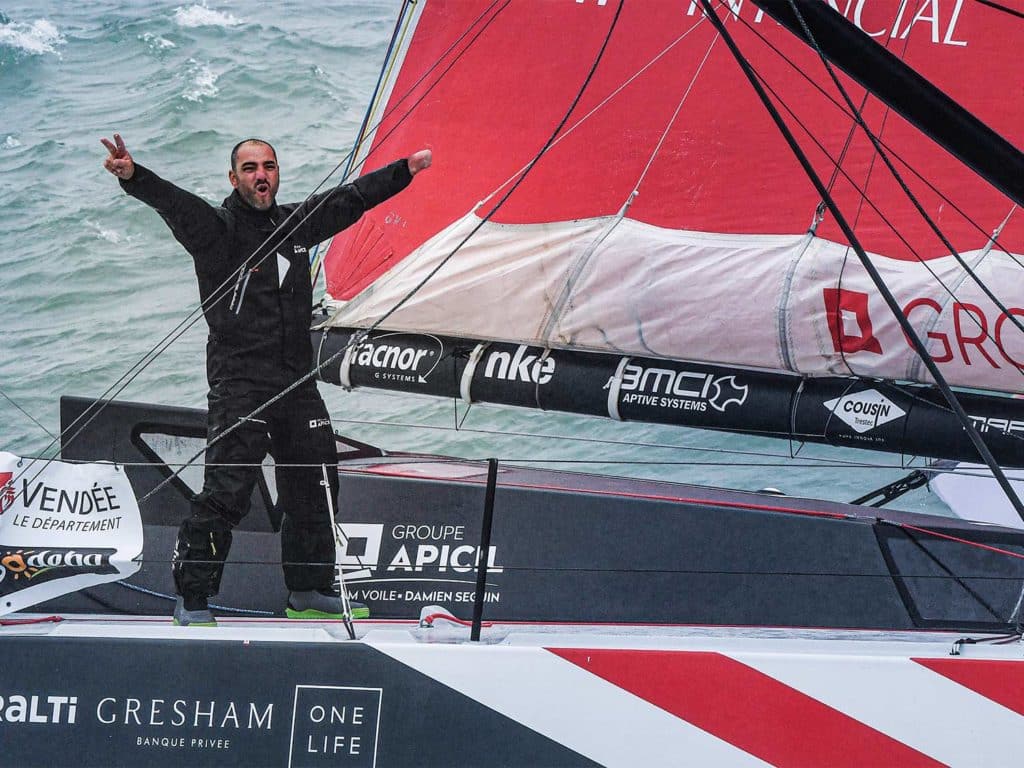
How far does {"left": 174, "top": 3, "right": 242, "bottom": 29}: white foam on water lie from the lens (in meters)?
11.2

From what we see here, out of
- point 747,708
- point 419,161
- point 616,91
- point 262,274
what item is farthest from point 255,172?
point 747,708

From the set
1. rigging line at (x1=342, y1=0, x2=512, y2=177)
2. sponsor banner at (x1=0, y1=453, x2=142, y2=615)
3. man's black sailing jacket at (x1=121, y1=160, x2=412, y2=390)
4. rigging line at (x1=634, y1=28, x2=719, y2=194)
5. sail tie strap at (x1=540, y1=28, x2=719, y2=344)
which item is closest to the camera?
man's black sailing jacket at (x1=121, y1=160, x2=412, y2=390)

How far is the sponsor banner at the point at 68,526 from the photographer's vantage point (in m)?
2.96

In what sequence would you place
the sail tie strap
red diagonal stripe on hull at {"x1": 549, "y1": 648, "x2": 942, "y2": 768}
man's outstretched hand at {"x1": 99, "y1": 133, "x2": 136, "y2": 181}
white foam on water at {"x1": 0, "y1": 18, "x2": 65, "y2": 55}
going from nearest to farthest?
1. red diagonal stripe on hull at {"x1": 549, "y1": 648, "x2": 942, "y2": 768}
2. man's outstretched hand at {"x1": 99, "y1": 133, "x2": 136, "y2": 181}
3. the sail tie strap
4. white foam on water at {"x1": 0, "y1": 18, "x2": 65, "y2": 55}

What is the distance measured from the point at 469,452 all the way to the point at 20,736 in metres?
4.12

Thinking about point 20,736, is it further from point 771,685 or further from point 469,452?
point 469,452

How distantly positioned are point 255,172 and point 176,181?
6200mm

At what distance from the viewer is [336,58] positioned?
10.7 meters

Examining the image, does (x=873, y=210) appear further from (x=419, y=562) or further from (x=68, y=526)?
(x=68, y=526)

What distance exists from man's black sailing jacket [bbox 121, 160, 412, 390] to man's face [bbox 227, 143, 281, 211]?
0.14 feet

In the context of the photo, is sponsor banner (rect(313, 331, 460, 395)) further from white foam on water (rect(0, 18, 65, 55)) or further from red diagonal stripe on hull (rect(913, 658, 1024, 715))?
white foam on water (rect(0, 18, 65, 55))

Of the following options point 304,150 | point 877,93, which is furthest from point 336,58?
point 877,93

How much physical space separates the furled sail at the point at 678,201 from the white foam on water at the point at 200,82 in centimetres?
625

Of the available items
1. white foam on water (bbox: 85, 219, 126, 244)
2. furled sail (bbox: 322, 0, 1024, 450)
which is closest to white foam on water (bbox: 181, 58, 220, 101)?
white foam on water (bbox: 85, 219, 126, 244)
